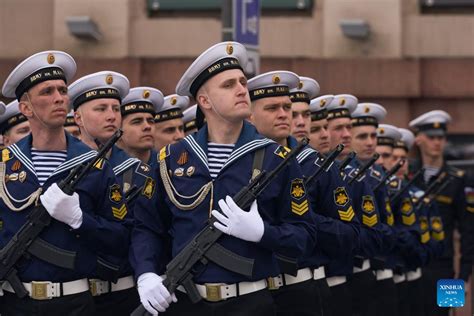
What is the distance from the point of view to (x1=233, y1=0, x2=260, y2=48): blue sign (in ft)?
45.3

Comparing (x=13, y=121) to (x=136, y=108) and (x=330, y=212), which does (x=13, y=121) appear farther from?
(x=330, y=212)

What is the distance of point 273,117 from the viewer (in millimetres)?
9891

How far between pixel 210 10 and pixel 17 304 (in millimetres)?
14167

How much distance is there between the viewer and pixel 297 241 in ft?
26.6

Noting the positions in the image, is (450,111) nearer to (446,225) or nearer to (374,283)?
(446,225)

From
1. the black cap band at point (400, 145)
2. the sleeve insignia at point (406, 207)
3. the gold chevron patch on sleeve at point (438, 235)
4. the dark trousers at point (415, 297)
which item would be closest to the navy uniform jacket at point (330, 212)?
the sleeve insignia at point (406, 207)

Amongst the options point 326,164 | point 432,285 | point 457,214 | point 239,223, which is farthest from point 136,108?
point 457,214

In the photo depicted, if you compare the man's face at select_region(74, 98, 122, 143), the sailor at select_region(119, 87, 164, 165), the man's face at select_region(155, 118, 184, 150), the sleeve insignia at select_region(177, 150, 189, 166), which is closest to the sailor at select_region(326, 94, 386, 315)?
the man's face at select_region(155, 118, 184, 150)

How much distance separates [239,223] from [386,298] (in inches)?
195

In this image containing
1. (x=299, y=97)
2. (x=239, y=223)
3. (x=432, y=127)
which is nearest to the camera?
(x=239, y=223)

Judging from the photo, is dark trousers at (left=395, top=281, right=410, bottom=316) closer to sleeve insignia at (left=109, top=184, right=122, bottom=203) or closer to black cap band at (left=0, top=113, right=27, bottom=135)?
black cap band at (left=0, top=113, right=27, bottom=135)

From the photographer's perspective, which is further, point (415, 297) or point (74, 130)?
point (415, 297)

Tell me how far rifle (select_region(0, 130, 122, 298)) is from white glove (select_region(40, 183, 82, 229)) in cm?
8

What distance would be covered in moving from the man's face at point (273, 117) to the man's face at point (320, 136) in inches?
65.3
